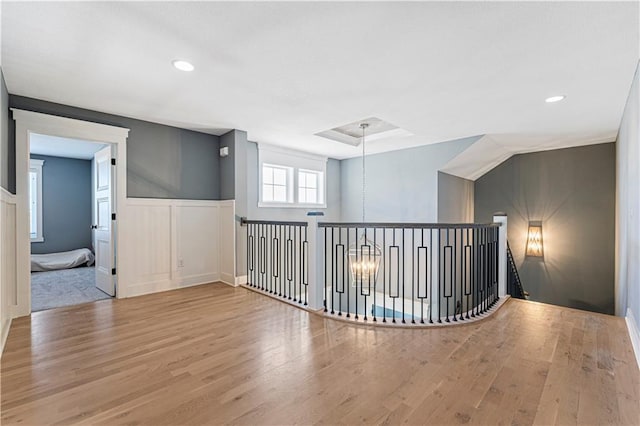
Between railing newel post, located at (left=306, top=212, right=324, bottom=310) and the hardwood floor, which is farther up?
railing newel post, located at (left=306, top=212, right=324, bottom=310)

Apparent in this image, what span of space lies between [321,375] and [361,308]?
476cm

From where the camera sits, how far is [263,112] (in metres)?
3.65

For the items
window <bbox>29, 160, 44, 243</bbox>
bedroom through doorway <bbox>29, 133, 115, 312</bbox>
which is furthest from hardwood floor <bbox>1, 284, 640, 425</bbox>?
window <bbox>29, 160, 44, 243</bbox>

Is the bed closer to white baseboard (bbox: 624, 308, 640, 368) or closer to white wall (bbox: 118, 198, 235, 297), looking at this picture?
white wall (bbox: 118, 198, 235, 297)

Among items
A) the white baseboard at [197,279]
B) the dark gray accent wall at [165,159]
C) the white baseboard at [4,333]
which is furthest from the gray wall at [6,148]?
the white baseboard at [197,279]

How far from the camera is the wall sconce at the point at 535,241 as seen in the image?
A: 612cm

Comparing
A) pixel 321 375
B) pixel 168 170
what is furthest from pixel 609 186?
pixel 168 170

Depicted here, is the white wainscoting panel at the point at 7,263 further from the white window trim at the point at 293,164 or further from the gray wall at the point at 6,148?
the white window trim at the point at 293,164

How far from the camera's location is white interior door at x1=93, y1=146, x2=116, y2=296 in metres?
3.86

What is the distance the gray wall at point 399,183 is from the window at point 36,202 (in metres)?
6.29

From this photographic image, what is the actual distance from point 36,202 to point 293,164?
Result: 5393 mm

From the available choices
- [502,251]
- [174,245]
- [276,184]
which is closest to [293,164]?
[276,184]

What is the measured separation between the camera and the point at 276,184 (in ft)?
18.7

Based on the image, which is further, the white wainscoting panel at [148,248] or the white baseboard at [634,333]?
the white wainscoting panel at [148,248]
